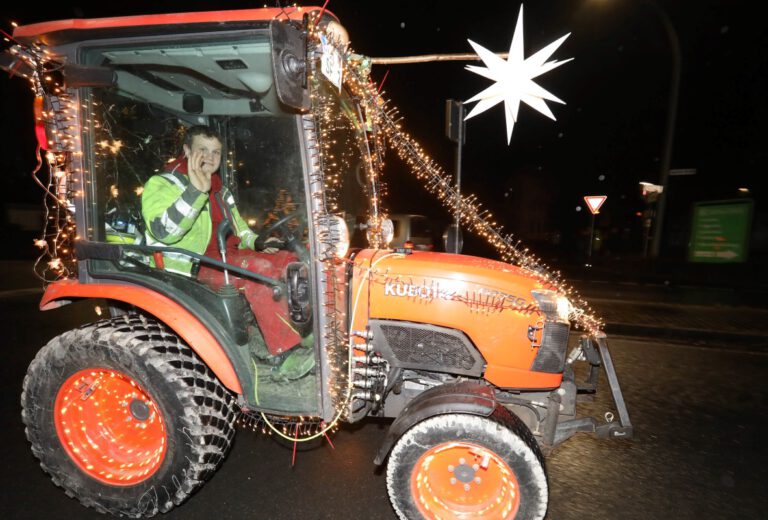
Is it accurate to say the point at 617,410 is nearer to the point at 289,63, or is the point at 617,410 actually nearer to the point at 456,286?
the point at 456,286

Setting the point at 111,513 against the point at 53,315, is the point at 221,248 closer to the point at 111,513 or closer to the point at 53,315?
the point at 111,513

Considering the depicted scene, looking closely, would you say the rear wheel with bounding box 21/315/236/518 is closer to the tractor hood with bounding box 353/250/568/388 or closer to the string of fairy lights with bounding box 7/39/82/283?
the string of fairy lights with bounding box 7/39/82/283

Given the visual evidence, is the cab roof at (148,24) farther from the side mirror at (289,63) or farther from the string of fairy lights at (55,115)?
the side mirror at (289,63)

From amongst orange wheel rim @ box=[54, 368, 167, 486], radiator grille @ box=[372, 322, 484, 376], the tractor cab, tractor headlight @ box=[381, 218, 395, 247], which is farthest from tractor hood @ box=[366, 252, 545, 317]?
orange wheel rim @ box=[54, 368, 167, 486]

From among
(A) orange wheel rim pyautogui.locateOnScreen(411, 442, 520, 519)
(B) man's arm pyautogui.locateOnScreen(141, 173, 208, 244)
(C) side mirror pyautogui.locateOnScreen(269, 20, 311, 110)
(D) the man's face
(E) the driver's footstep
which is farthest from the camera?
(D) the man's face

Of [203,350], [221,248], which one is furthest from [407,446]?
[221,248]

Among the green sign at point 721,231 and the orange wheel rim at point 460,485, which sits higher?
the green sign at point 721,231

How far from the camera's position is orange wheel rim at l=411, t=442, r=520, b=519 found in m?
2.17

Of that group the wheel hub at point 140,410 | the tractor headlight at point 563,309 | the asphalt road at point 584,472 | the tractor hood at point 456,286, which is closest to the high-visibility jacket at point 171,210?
the wheel hub at point 140,410

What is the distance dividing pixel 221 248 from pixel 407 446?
1493mm

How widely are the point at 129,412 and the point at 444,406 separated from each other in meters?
1.92

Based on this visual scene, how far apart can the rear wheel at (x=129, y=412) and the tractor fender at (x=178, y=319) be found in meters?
0.14

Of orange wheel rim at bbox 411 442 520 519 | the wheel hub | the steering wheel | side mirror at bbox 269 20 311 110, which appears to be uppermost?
side mirror at bbox 269 20 311 110

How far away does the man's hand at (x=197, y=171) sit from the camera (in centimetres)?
260
